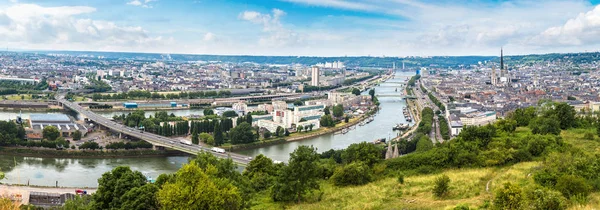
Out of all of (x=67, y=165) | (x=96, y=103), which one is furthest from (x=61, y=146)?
(x=96, y=103)

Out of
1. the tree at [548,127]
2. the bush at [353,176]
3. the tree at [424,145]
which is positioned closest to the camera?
the bush at [353,176]

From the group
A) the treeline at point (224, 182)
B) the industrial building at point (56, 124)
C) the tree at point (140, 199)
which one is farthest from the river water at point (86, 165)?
the tree at point (140, 199)

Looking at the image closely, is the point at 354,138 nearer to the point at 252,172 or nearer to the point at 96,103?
the point at 252,172

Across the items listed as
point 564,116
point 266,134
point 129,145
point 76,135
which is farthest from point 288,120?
point 564,116

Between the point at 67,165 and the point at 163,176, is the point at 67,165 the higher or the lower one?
the lower one

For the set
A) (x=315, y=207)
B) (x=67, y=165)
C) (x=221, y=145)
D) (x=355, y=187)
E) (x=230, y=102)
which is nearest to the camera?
(x=315, y=207)

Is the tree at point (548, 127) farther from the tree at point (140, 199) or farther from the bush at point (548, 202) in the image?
the tree at point (140, 199)

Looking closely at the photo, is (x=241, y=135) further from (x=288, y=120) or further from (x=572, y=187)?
(x=572, y=187)
